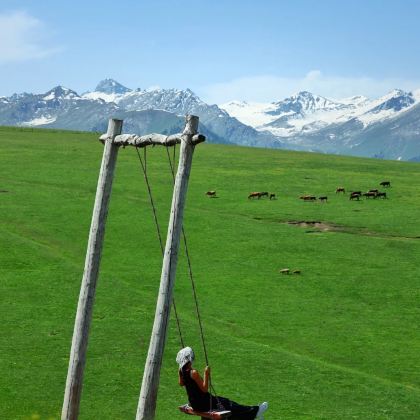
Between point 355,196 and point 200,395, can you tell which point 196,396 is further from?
point 355,196

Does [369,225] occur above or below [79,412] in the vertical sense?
above

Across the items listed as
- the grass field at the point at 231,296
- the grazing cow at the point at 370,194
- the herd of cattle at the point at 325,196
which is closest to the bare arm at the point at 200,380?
the grass field at the point at 231,296

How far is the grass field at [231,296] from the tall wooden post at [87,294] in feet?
6.36

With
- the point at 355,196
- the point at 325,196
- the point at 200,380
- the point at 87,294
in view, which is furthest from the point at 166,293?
the point at 355,196

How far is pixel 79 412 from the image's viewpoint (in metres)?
24.3

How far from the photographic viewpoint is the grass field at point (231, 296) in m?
27.8

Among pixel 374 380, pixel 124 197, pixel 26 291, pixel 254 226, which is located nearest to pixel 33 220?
pixel 124 197

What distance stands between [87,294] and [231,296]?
21624 mm

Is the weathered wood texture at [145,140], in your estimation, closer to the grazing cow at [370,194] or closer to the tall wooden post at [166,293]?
the tall wooden post at [166,293]

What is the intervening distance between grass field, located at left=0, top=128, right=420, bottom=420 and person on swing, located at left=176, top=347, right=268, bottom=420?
6.44 meters

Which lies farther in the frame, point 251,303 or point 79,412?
point 251,303

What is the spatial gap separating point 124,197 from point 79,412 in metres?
48.2

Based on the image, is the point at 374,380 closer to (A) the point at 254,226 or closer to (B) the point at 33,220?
(A) the point at 254,226

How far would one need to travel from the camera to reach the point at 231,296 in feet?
143
